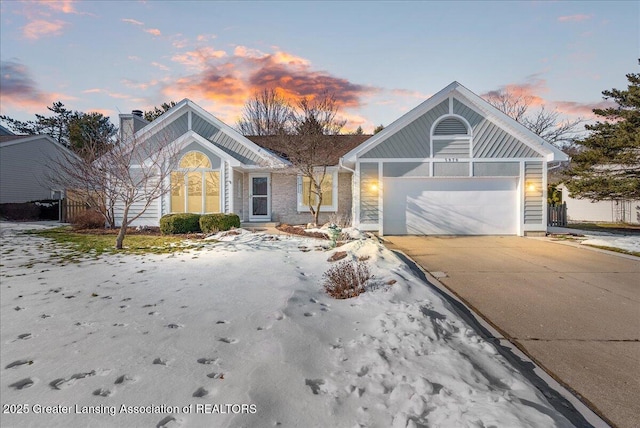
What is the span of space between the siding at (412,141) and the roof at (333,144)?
2534 millimetres

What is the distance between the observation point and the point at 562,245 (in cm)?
986

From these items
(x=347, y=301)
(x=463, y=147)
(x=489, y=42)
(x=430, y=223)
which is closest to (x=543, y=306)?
(x=347, y=301)

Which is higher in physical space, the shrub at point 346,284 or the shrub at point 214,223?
the shrub at point 214,223

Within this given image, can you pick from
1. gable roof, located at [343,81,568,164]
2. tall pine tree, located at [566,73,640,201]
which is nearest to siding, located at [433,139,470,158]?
gable roof, located at [343,81,568,164]

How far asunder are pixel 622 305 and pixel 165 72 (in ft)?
49.7

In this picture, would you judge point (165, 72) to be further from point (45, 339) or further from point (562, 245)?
point (562, 245)

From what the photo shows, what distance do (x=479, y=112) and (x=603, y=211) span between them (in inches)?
720

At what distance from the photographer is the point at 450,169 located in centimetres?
1205


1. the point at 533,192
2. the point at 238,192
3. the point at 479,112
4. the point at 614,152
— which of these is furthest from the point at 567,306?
the point at 614,152

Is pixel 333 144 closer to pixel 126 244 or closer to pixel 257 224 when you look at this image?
pixel 257 224

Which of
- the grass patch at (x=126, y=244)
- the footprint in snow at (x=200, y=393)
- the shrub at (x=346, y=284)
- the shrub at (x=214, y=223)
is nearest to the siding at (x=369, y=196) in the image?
the shrub at (x=214, y=223)

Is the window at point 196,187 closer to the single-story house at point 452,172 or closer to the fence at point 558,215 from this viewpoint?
the single-story house at point 452,172

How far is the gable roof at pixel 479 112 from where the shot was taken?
11570 millimetres

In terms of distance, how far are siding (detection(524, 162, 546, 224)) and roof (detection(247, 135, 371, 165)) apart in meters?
7.69
